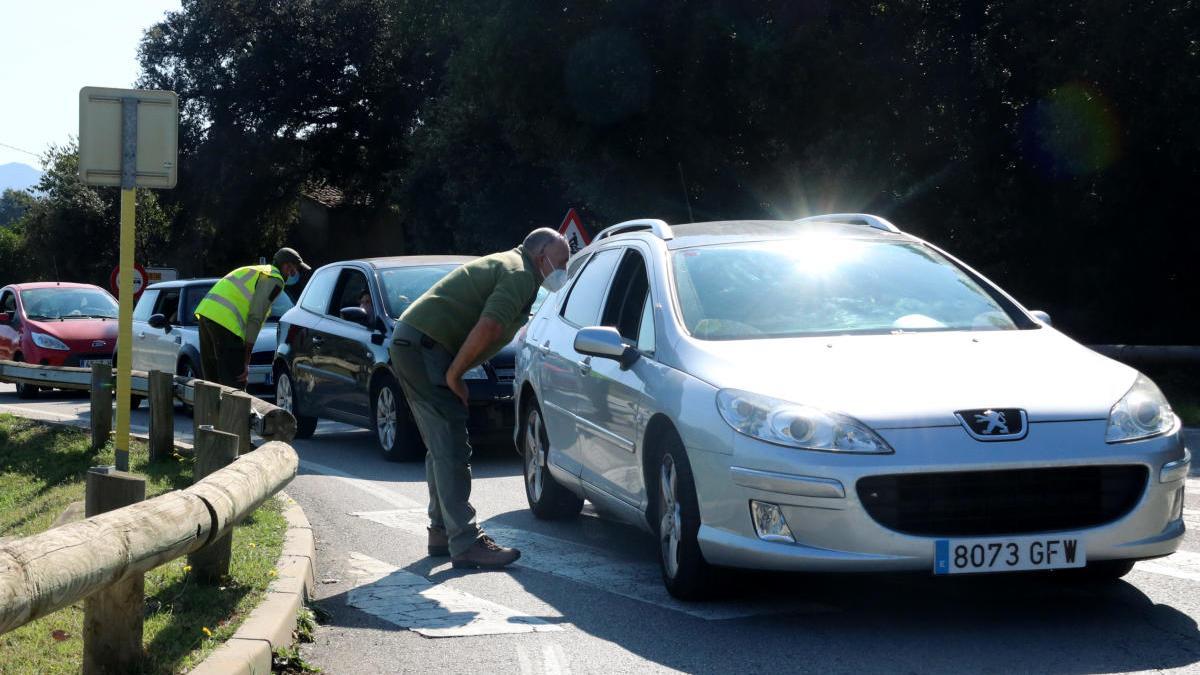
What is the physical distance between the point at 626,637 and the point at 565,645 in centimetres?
25

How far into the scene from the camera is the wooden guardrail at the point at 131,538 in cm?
345

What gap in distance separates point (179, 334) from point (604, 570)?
1284 cm

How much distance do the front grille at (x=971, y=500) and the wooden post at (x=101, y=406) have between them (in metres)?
9.06

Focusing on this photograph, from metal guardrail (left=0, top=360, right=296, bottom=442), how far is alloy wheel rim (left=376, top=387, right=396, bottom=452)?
1726 mm

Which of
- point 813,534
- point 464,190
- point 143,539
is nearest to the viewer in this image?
point 143,539

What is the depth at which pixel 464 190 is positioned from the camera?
36.4 meters

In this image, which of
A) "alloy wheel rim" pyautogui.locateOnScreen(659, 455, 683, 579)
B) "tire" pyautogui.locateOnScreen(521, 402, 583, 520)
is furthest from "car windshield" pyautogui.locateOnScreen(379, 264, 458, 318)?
"alloy wheel rim" pyautogui.locateOnScreen(659, 455, 683, 579)

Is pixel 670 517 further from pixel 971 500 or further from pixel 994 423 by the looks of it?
pixel 994 423

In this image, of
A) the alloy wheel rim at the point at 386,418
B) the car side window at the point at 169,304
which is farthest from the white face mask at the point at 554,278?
the car side window at the point at 169,304

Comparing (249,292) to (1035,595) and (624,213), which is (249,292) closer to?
(1035,595)

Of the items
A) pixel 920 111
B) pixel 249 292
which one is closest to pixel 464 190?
pixel 920 111

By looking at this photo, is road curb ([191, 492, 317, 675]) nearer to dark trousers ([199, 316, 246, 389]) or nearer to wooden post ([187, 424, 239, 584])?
wooden post ([187, 424, 239, 584])

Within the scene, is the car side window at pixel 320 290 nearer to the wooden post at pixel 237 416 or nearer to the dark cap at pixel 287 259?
the dark cap at pixel 287 259

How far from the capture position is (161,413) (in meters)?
11.4
